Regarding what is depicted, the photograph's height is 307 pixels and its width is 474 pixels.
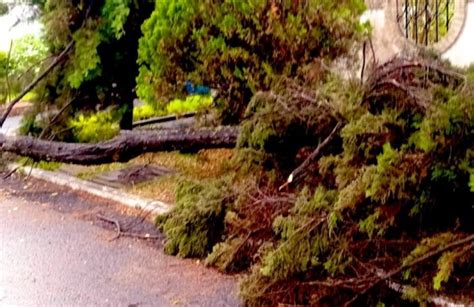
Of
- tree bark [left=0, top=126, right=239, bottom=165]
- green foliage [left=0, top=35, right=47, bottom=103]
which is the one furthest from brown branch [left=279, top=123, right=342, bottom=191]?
green foliage [left=0, top=35, right=47, bottom=103]

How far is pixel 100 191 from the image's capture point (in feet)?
26.2

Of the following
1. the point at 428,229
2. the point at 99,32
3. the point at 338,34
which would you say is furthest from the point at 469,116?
the point at 99,32

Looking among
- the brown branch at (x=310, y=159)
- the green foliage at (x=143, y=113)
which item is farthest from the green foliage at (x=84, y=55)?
the brown branch at (x=310, y=159)

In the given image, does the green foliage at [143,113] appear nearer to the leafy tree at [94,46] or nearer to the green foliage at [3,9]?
the leafy tree at [94,46]

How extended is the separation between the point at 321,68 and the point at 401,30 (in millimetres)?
3061

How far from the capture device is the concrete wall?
343 inches

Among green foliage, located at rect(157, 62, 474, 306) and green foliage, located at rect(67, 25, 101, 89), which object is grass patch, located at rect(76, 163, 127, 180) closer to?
green foliage, located at rect(67, 25, 101, 89)

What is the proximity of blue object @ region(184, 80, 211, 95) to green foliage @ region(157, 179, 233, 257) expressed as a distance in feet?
7.03

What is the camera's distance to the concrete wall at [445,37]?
8703 mm

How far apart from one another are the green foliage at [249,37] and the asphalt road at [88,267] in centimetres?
182

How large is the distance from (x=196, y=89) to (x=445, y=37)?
324 cm

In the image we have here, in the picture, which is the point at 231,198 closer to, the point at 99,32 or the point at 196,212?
the point at 196,212

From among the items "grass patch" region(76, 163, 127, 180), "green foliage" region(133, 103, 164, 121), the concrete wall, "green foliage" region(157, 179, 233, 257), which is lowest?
"grass patch" region(76, 163, 127, 180)

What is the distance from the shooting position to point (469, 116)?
4.45 m
